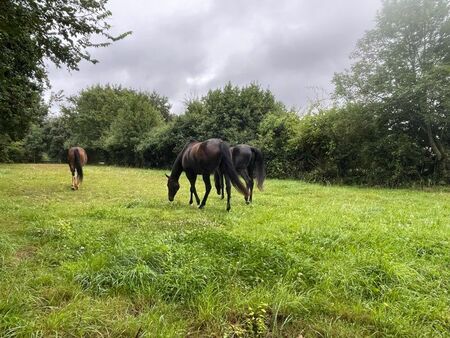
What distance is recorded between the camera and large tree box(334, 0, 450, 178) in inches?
496

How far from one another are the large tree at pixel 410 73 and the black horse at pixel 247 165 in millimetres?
7523

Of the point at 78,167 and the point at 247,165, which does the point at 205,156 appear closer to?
the point at 247,165

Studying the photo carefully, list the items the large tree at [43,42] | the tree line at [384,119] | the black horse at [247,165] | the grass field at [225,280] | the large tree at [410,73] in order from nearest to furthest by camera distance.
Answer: the grass field at [225,280] → the large tree at [43,42] → the black horse at [247,165] → the large tree at [410,73] → the tree line at [384,119]

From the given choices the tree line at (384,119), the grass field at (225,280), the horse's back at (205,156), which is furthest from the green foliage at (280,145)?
the grass field at (225,280)

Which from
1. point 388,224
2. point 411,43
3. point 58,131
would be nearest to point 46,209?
point 388,224

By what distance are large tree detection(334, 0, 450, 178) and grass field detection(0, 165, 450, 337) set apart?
9.31 metres

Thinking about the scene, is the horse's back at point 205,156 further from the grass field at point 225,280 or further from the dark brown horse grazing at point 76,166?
the dark brown horse grazing at point 76,166

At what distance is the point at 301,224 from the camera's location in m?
5.37

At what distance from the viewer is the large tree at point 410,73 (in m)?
12.6

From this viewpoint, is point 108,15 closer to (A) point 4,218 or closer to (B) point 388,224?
(A) point 4,218

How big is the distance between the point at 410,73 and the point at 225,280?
13.6m

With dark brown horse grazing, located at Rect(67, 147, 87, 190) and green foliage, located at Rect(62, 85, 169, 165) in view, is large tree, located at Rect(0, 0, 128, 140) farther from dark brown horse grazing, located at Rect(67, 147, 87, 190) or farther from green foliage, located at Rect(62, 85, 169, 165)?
green foliage, located at Rect(62, 85, 169, 165)

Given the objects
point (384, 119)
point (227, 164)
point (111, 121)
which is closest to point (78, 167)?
point (227, 164)

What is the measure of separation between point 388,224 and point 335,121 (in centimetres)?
1054
